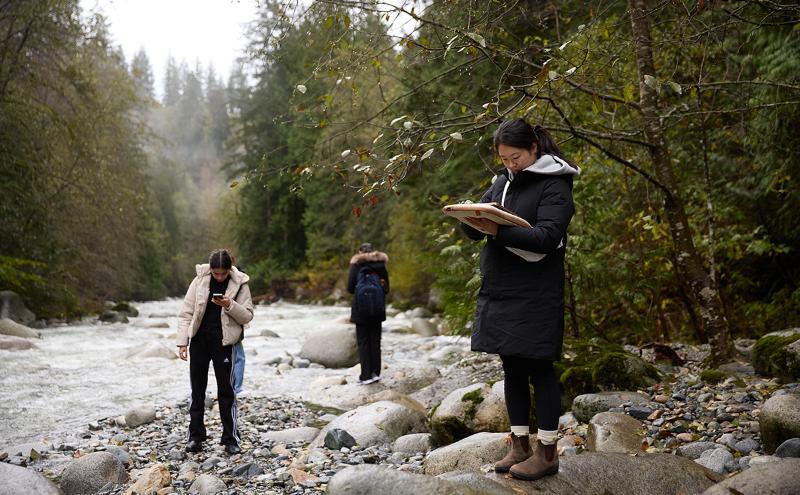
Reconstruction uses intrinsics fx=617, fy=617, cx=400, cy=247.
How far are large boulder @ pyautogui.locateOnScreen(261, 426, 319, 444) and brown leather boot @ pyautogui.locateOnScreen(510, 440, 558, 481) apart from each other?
3.58 metres

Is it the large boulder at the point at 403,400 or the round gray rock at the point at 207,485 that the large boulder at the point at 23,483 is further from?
the large boulder at the point at 403,400

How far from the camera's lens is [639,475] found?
3672mm

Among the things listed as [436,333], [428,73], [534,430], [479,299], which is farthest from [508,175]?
[436,333]

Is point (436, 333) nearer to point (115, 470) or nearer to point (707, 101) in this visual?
point (707, 101)

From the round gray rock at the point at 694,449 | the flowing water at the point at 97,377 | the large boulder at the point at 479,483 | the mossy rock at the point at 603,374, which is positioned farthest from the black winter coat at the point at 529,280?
the flowing water at the point at 97,377

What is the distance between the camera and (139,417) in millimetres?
7340

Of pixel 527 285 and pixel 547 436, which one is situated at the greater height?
pixel 527 285

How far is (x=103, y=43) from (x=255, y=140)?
19.8 meters

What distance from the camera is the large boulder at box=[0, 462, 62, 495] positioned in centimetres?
451

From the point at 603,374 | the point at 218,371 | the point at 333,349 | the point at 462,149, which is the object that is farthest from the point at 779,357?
the point at 462,149

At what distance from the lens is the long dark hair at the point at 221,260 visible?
5941 millimetres

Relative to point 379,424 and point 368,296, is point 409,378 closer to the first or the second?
point 368,296

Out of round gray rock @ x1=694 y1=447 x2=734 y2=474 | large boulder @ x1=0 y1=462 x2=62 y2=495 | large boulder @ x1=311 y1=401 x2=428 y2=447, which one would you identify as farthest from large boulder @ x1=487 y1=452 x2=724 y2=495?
large boulder @ x1=0 y1=462 x2=62 y2=495

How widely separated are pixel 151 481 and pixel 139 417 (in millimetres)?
2556
